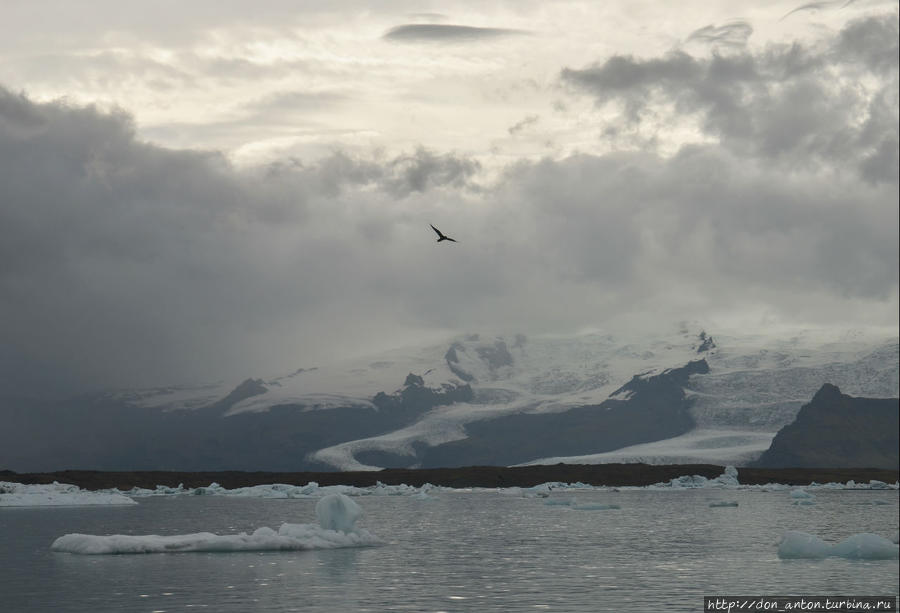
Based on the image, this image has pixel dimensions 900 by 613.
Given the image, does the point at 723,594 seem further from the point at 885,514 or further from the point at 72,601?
the point at 885,514

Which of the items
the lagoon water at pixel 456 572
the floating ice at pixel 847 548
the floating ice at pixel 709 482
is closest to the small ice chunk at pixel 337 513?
the lagoon water at pixel 456 572

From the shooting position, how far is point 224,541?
50.0 metres

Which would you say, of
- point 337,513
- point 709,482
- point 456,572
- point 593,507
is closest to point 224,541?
point 337,513

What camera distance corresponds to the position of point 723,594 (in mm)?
36031

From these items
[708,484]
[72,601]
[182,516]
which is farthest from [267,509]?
[708,484]

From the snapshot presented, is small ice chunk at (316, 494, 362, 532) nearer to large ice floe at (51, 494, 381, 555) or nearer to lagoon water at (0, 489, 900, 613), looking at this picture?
large ice floe at (51, 494, 381, 555)

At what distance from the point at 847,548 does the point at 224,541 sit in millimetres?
25870

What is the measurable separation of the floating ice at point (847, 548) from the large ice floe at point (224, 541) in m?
19.8

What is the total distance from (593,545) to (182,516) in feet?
140

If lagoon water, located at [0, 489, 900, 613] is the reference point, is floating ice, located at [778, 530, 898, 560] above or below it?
above

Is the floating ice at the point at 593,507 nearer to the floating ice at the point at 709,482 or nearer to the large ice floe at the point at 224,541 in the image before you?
the large ice floe at the point at 224,541

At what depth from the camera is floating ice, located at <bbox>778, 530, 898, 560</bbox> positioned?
44438mm

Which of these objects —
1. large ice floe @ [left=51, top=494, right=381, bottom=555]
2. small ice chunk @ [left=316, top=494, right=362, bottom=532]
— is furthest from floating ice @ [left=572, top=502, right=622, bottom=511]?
large ice floe @ [left=51, top=494, right=381, bottom=555]

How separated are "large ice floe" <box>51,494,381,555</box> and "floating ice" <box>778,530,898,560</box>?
1981cm
